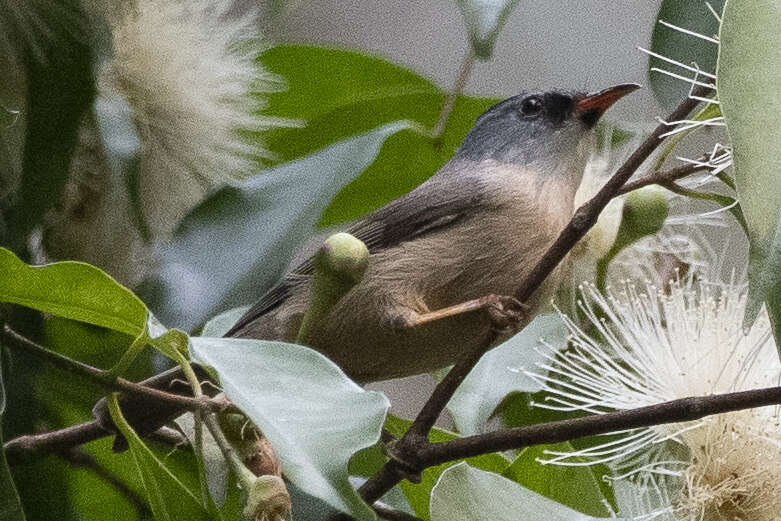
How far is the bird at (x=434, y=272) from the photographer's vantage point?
123 cm

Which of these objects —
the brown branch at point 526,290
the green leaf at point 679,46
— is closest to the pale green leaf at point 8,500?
the brown branch at point 526,290

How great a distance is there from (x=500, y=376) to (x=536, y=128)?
427 mm

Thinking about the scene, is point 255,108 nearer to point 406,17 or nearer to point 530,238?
point 530,238

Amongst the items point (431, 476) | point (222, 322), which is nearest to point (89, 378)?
point (222, 322)

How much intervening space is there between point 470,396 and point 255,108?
53 cm

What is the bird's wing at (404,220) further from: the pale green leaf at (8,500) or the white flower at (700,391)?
the pale green leaf at (8,500)

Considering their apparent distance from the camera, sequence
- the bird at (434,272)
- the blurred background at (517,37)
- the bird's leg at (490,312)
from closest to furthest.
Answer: the bird's leg at (490,312) → the bird at (434,272) → the blurred background at (517,37)

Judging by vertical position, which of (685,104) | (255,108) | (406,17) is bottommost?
(406,17)

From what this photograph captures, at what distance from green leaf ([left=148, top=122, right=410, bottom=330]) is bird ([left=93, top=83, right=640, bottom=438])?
0.18 ft

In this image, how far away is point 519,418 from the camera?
1.28 metres

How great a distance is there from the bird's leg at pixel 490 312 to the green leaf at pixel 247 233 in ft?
0.50

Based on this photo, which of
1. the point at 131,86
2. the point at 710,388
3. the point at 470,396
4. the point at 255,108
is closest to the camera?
the point at 710,388

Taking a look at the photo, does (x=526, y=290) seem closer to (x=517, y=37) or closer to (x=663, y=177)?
(x=663, y=177)

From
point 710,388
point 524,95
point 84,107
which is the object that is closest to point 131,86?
point 84,107
